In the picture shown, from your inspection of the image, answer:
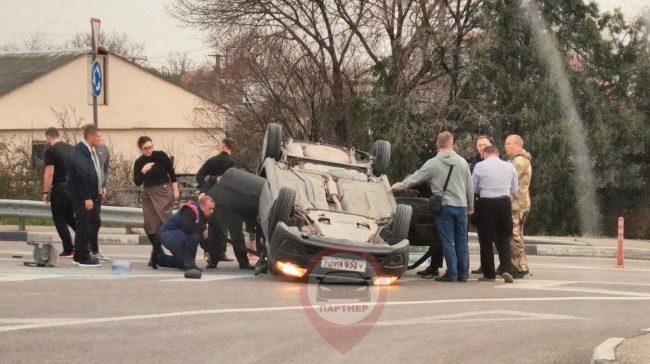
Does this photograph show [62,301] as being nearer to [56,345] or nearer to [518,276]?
[56,345]

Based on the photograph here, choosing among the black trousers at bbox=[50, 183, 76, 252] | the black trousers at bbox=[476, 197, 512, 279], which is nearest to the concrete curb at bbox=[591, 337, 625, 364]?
the black trousers at bbox=[476, 197, 512, 279]

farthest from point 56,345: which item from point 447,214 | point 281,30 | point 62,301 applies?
point 281,30

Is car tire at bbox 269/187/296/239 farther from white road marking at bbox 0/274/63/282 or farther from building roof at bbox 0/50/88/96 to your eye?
building roof at bbox 0/50/88/96

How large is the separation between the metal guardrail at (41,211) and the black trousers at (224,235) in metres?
6.44

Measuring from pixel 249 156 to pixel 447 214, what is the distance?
21.7 m

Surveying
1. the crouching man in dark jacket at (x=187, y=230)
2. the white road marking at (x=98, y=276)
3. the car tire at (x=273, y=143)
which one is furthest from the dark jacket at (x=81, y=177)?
the car tire at (x=273, y=143)

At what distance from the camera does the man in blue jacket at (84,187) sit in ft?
50.4

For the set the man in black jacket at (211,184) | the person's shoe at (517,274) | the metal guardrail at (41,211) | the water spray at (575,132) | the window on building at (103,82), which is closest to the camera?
the man in black jacket at (211,184)

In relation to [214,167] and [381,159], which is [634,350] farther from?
[214,167]

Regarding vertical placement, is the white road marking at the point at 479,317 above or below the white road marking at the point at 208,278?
below

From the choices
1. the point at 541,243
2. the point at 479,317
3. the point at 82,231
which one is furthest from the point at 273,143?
the point at 541,243

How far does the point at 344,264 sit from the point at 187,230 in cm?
236

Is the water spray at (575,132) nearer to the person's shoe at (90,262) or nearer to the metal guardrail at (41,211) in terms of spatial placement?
the metal guardrail at (41,211)

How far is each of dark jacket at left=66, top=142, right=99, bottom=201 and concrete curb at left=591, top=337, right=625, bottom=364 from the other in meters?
7.93
